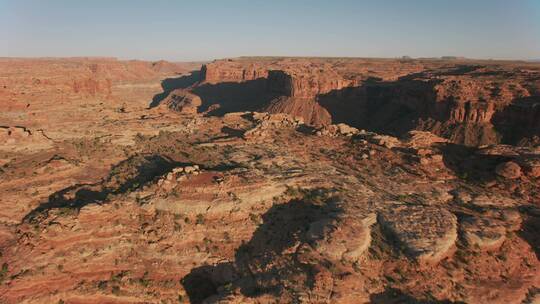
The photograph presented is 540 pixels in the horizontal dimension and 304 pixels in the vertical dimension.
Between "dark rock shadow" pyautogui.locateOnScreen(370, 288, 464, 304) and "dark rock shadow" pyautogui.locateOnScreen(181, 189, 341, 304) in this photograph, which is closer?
"dark rock shadow" pyautogui.locateOnScreen(370, 288, 464, 304)

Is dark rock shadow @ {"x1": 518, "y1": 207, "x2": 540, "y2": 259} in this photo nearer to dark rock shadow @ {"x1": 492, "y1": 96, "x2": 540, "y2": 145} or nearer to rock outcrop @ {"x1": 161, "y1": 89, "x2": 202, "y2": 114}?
dark rock shadow @ {"x1": 492, "y1": 96, "x2": 540, "y2": 145}

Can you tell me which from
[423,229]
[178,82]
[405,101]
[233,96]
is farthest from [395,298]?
[178,82]

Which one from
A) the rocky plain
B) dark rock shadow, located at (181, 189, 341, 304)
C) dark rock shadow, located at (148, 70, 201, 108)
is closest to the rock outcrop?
dark rock shadow, located at (148, 70, 201, 108)

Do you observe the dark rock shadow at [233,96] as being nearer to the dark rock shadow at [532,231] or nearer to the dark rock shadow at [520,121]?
the dark rock shadow at [520,121]

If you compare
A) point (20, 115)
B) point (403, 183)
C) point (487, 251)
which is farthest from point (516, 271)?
point (20, 115)

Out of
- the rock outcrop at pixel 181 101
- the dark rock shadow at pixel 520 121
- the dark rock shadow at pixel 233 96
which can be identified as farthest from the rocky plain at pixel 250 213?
the rock outcrop at pixel 181 101

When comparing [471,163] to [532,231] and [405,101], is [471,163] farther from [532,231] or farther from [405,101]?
[405,101]
